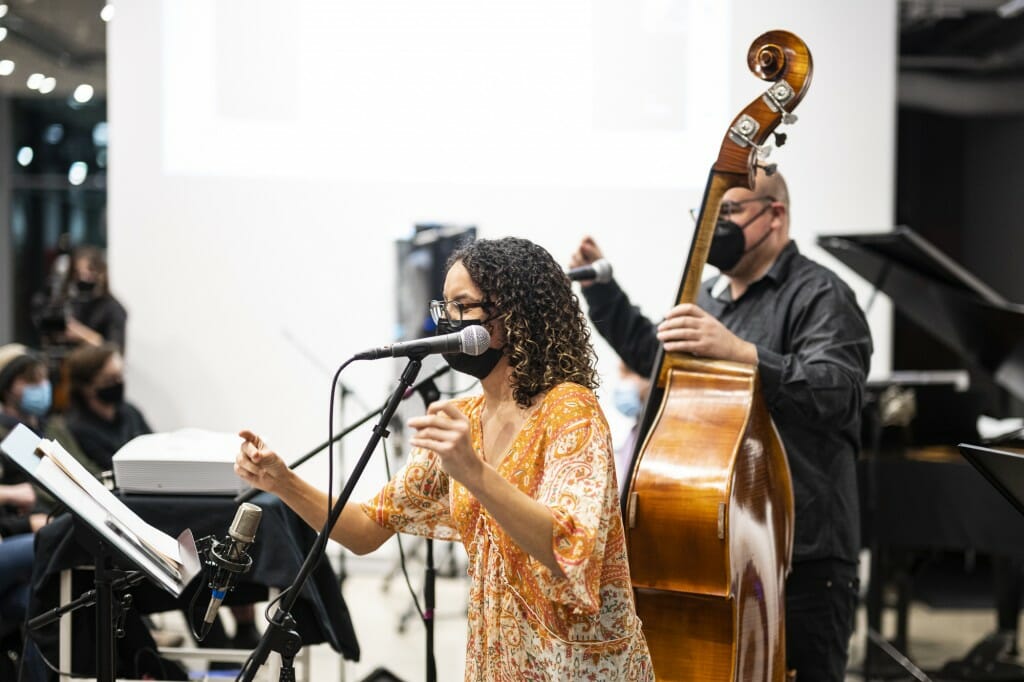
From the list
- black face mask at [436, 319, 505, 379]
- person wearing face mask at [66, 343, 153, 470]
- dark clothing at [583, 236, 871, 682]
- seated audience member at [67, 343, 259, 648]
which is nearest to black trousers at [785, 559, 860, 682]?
dark clothing at [583, 236, 871, 682]

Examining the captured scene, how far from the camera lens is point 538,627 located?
1.74 meters

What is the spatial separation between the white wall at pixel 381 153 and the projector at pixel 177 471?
2613 millimetres

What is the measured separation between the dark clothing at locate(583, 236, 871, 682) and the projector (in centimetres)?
137

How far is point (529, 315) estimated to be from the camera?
1.83 m

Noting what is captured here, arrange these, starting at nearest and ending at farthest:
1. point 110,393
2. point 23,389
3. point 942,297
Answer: point 942,297, point 23,389, point 110,393

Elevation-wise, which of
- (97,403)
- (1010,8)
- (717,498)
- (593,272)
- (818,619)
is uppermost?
(1010,8)

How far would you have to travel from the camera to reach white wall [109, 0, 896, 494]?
5.32 meters

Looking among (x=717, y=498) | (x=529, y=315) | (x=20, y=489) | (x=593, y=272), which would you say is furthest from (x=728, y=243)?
(x=20, y=489)

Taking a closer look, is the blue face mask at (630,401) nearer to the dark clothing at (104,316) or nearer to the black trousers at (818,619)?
the black trousers at (818,619)

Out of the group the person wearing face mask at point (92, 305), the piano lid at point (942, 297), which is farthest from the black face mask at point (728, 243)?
the person wearing face mask at point (92, 305)

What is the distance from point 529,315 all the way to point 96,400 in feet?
9.49

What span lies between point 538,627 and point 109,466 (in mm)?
2817

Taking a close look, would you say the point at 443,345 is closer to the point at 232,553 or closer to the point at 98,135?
the point at 232,553

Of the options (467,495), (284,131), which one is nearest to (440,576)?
(284,131)
